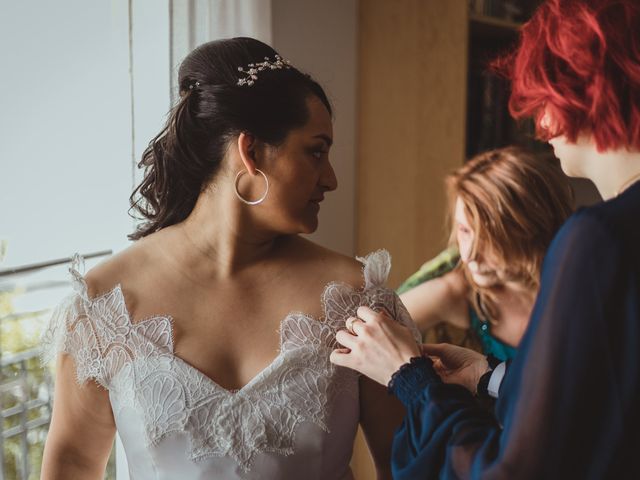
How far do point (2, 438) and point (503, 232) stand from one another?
55.2 inches

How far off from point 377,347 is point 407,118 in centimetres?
154

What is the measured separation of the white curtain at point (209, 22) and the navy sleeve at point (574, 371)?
1141 mm

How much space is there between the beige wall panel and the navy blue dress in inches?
66.9

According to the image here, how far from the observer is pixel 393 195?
104 inches

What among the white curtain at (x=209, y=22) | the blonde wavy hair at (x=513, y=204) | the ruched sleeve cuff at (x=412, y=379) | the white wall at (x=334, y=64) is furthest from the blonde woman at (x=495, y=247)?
the ruched sleeve cuff at (x=412, y=379)

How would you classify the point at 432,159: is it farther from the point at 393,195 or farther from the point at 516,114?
the point at 516,114

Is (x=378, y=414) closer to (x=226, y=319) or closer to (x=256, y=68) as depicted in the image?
(x=226, y=319)

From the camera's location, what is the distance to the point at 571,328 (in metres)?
0.88

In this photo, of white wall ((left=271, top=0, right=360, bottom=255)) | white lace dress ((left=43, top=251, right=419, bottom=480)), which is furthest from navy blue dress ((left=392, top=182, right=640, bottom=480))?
white wall ((left=271, top=0, right=360, bottom=255))

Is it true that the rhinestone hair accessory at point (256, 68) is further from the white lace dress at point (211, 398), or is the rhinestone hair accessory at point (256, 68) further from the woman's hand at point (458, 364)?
the woman's hand at point (458, 364)

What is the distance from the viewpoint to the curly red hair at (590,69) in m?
0.96

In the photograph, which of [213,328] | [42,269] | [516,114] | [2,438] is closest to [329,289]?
[213,328]

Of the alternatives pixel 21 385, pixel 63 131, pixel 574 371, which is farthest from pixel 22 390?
pixel 574 371

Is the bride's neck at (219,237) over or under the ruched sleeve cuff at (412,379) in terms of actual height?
over
